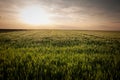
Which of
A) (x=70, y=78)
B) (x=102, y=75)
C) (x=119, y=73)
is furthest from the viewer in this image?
(x=119, y=73)

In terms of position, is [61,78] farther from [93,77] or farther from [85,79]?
[93,77]

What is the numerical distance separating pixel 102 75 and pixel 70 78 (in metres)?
1.00

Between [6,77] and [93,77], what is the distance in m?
2.55

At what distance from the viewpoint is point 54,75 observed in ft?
11.7

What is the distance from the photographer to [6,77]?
3426 millimetres

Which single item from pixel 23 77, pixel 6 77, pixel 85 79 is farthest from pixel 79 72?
pixel 6 77

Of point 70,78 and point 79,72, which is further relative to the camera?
point 79,72

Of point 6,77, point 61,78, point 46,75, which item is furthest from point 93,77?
point 6,77

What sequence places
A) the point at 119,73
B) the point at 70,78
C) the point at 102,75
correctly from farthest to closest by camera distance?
the point at 119,73
the point at 102,75
the point at 70,78

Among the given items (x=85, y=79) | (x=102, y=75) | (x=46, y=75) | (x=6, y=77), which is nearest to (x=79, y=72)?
(x=85, y=79)

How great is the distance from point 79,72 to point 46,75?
1065mm

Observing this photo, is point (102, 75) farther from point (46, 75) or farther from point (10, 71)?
point (10, 71)

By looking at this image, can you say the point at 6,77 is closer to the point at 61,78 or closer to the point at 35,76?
the point at 35,76

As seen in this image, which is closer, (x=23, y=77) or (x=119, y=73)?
(x=23, y=77)
